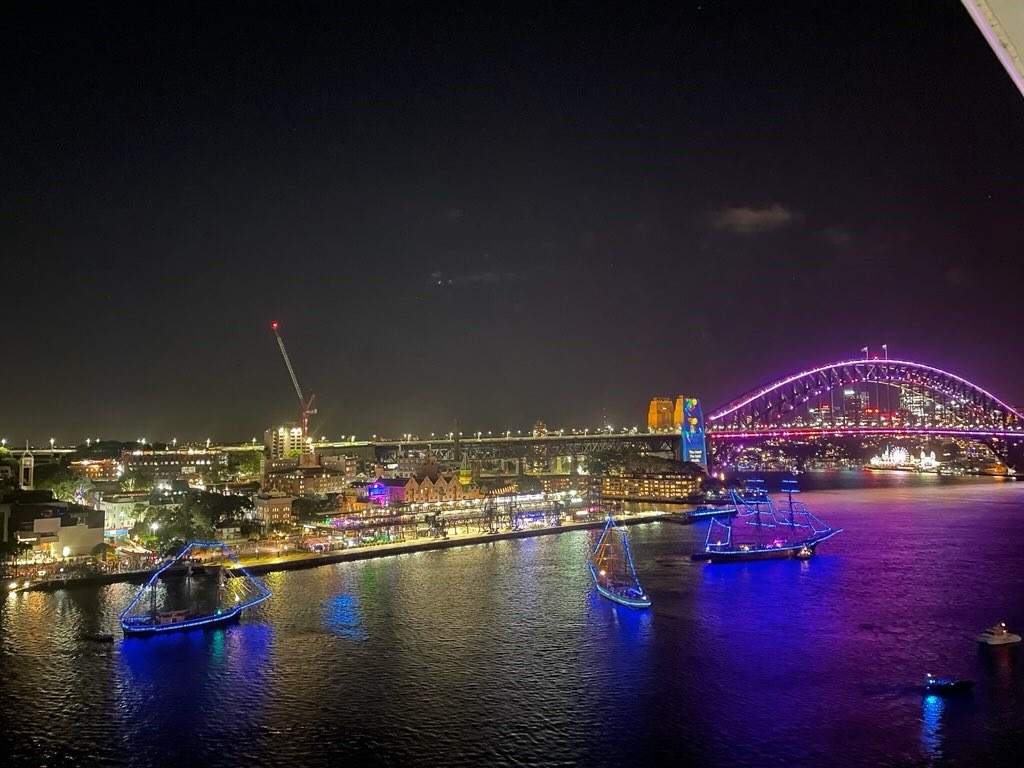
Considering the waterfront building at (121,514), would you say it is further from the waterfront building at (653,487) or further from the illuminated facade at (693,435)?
the illuminated facade at (693,435)

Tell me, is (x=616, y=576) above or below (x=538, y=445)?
below

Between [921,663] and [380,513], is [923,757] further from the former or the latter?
[380,513]

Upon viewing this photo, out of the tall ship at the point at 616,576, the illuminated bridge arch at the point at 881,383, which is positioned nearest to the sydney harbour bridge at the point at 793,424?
the illuminated bridge arch at the point at 881,383

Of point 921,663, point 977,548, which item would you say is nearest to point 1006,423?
point 977,548

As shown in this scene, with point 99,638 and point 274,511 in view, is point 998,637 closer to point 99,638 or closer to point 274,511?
point 99,638

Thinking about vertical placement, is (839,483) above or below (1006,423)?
below

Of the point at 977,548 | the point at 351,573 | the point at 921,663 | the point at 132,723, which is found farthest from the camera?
the point at 977,548

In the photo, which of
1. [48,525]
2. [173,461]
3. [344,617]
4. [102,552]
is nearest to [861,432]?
[344,617]
